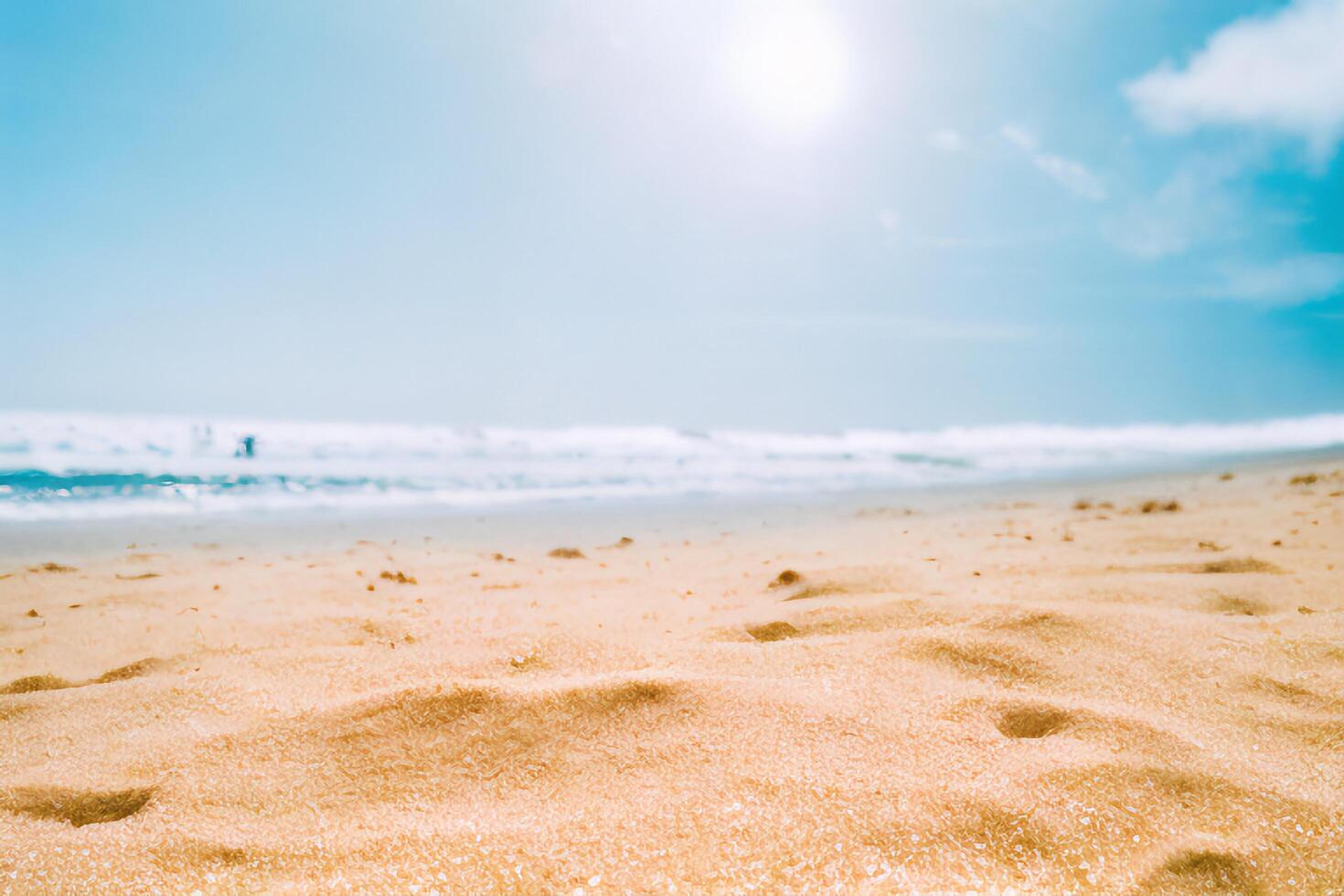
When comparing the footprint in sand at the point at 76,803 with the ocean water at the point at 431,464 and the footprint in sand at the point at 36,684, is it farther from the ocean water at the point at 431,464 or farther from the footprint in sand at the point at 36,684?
the ocean water at the point at 431,464

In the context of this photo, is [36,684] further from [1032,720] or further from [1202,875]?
[1202,875]

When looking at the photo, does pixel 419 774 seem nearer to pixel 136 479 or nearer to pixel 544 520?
pixel 544 520

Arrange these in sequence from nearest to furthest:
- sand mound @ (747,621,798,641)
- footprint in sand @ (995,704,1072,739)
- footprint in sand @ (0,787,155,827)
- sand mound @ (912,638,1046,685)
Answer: footprint in sand @ (0,787,155,827) → footprint in sand @ (995,704,1072,739) → sand mound @ (912,638,1046,685) → sand mound @ (747,621,798,641)

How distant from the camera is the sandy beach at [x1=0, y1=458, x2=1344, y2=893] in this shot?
3.95 feet

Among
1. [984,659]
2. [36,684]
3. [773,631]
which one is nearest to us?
[984,659]

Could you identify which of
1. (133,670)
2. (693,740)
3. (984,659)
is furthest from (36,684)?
(984,659)

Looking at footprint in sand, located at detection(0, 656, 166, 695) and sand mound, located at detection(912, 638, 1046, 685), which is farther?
footprint in sand, located at detection(0, 656, 166, 695)

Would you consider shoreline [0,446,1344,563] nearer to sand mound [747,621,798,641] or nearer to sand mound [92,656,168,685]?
sand mound [92,656,168,685]

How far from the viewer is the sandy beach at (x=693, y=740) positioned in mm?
1203

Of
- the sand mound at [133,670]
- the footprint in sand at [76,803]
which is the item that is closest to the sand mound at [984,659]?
the footprint in sand at [76,803]

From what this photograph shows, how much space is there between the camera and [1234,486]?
24.1ft

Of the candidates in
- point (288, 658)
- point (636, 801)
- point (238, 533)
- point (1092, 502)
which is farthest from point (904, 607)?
point (1092, 502)

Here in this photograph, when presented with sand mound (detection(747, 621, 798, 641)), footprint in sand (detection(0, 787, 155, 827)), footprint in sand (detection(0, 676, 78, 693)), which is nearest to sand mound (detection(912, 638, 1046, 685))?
sand mound (detection(747, 621, 798, 641))

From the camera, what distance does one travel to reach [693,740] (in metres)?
1.52
